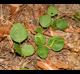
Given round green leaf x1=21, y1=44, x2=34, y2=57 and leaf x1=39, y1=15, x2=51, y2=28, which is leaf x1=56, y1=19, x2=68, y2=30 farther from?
round green leaf x1=21, y1=44, x2=34, y2=57

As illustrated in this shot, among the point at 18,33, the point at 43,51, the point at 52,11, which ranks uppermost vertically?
the point at 52,11

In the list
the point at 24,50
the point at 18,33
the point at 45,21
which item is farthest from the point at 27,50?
the point at 45,21

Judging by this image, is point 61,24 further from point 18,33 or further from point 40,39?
point 18,33

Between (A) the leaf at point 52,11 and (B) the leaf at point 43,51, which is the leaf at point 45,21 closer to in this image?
(A) the leaf at point 52,11

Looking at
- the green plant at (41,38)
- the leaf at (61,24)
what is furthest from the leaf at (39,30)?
the leaf at (61,24)
